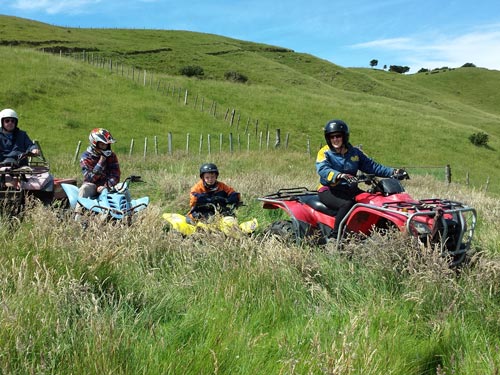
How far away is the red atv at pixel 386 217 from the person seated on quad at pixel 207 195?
0.68 meters

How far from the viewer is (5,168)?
20.7 feet

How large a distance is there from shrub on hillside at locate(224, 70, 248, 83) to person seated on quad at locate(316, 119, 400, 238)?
46.7 m

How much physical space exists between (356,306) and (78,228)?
8.79 feet

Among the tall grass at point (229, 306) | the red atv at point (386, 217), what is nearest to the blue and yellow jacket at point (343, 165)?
the red atv at point (386, 217)

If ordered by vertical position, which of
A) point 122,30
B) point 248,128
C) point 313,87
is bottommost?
point 248,128

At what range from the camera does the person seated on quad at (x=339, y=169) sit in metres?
5.57

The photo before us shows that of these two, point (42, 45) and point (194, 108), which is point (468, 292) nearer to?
point (194, 108)

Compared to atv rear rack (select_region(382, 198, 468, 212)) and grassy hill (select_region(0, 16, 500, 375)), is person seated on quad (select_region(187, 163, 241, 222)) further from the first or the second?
atv rear rack (select_region(382, 198, 468, 212))

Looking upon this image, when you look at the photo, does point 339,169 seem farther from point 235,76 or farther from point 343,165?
point 235,76

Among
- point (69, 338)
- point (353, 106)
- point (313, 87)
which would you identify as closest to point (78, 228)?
point (69, 338)

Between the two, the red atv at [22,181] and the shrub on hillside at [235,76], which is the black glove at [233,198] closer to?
the red atv at [22,181]

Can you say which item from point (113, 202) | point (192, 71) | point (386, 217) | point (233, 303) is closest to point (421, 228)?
point (386, 217)

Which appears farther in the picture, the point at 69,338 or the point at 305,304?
the point at 305,304

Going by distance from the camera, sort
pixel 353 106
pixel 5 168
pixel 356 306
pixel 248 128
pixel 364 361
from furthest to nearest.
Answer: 1. pixel 353 106
2. pixel 248 128
3. pixel 5 168
4. pixel 356 306
5. pixel 364 361
